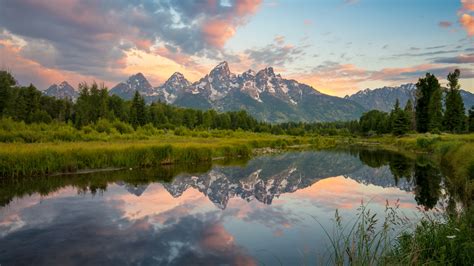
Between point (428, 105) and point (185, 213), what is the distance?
Result: 246 feet

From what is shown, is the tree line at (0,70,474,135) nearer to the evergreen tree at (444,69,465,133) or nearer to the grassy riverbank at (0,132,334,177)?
the evergreen tree at (444,69,465,133)

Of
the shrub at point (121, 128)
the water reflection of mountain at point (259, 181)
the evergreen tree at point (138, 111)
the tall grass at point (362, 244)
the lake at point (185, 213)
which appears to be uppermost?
the evergreen tree at point (138, 111)

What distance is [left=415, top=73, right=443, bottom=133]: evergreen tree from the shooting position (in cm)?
7306

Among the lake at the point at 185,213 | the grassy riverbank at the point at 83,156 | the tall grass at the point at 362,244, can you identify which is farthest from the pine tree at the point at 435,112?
the tall grass at the point at 362,244

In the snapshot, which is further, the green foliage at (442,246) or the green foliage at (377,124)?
the green foliage at (377,124)

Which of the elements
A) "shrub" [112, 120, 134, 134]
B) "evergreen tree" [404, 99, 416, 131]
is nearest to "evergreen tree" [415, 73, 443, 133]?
"evergreen tree" [404, 99, 416, 131]

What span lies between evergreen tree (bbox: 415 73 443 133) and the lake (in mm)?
52027

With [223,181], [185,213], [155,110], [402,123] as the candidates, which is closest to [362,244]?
[185,213]

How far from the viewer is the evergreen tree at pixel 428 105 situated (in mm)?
73062

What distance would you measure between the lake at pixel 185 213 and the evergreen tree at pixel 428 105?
52027 mm

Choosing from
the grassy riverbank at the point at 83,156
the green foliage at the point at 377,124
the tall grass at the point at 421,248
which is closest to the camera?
the tall grass at the point at 421,248

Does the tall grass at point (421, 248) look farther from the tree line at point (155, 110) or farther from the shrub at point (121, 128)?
the tree line at point (155, 110)

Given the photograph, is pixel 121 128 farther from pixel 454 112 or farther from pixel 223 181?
pixel 454 112

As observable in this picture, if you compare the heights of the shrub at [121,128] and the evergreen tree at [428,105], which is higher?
the evergreen tree at [428,105]
